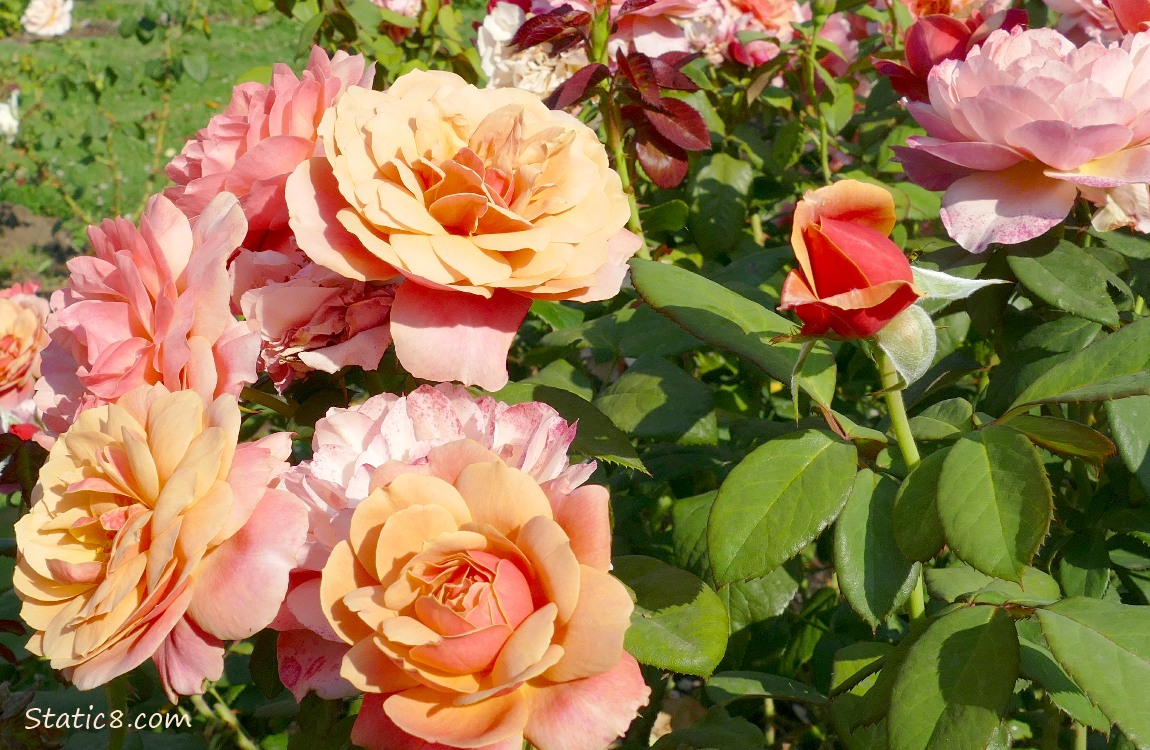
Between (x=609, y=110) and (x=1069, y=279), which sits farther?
(x=609, y=110)

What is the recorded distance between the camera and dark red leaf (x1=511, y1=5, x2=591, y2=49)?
103 cm

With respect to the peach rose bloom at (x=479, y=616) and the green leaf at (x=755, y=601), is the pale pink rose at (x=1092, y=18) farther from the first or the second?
the peach rose bloom at (x=479, y=616)

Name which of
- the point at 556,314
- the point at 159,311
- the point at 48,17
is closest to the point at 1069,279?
the point at 556,314

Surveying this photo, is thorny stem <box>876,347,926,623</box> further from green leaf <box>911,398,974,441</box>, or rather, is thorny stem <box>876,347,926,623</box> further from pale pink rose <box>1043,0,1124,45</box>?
pale pink rose <box>1043,0,1124,45</box>

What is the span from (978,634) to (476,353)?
1.19 feet

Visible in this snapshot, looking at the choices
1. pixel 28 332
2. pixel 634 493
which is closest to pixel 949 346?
pixel 634 493

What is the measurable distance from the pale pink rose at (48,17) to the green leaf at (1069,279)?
152 inches

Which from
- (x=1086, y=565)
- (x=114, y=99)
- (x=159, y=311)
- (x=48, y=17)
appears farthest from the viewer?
(x=114, y=99)

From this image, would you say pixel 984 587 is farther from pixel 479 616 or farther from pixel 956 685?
pixel 479 616

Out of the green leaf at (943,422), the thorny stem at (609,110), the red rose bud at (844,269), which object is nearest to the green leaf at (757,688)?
the green leaf at (943,422)

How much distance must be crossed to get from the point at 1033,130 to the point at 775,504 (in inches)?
14.9

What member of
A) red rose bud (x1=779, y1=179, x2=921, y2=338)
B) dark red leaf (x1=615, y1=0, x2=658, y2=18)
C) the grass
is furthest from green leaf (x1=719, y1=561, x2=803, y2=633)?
the grass

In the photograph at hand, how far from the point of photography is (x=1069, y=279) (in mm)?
844

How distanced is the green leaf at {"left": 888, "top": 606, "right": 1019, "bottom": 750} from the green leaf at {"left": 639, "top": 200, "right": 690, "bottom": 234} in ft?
2.22
